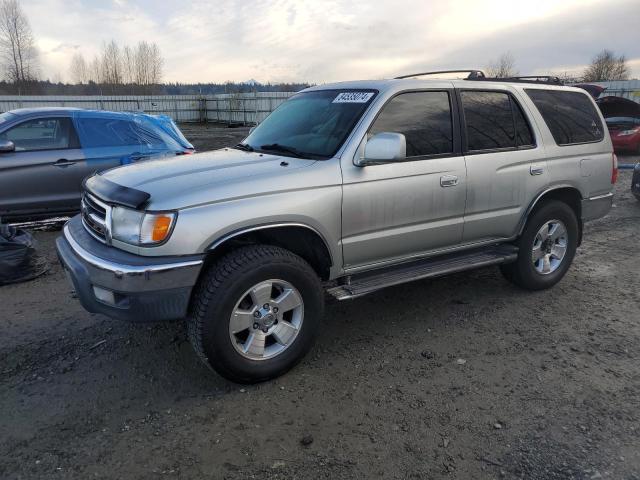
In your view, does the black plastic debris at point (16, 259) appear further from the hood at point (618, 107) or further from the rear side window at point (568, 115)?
the hood at point (618, 107)

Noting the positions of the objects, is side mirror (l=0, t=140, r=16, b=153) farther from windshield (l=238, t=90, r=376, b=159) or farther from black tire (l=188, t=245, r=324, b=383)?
black tire (l=188, t=245, r=324, b=383)

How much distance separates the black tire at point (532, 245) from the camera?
4.54m

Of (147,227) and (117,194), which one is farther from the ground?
(117,194)

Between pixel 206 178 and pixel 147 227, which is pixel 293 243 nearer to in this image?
pixel 206 178

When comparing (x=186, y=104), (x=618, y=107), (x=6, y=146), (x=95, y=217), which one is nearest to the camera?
(x=95, y=217)

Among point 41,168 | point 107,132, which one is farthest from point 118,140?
point 41,168

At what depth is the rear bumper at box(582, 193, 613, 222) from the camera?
491 cm

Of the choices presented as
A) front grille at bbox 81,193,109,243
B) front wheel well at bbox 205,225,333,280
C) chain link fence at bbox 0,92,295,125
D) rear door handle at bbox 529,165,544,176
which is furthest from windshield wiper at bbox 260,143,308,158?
chain link fence at bbox 0,92,295,125

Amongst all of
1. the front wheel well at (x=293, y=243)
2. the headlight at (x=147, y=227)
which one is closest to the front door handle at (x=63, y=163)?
the headlight at (x=147, y=227)

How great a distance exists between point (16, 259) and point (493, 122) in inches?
188

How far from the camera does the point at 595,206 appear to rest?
16.3 feet

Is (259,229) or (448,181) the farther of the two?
(448,181)

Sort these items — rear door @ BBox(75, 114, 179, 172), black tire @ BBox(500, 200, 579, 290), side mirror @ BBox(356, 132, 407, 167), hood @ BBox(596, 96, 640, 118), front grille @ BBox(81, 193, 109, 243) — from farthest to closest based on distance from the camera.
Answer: hood @ BBox(596, 96, 640, 118) < rear door @ BBox(75, 114, 179, 172) < black tire @ BBox(500, 200, 579, 290) < side mirror @ BBox(356, 132, 407, 167) < front grille @ BBox(81, 193, 109, 243)

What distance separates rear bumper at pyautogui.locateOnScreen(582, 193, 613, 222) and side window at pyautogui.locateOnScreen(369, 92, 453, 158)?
193 centimetres
